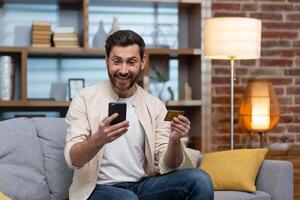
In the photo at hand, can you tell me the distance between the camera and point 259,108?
4.34 meters

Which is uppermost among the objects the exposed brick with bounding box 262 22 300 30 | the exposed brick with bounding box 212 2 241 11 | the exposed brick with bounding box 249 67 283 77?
the exposed brick with bounding box 212 2 241 11

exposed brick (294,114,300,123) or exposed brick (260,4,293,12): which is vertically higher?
exposed brick (260,4,293,12)

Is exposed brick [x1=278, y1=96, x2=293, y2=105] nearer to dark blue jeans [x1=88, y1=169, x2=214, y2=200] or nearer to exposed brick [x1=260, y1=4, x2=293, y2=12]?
exposed brick [x1=260, y1=4, x2=293, y2=12]

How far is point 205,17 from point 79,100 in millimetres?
2237

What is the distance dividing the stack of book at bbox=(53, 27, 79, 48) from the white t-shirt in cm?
190

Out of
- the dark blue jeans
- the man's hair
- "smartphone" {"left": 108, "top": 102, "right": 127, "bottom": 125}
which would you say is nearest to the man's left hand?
the dark blue jeans

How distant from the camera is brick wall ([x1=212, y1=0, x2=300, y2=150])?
185 inches

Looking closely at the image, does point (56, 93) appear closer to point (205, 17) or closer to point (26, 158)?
point (205, 17)

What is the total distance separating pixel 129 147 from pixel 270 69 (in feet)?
8.03

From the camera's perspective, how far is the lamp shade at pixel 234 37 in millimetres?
4020

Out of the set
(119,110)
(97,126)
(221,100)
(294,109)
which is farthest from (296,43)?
(119,110)

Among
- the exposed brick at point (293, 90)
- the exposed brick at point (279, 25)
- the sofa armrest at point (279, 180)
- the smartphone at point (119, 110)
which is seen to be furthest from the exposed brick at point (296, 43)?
the smartphone at point (119, 110)

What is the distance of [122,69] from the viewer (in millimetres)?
2564

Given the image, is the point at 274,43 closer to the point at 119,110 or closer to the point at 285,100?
the point at 285,100
